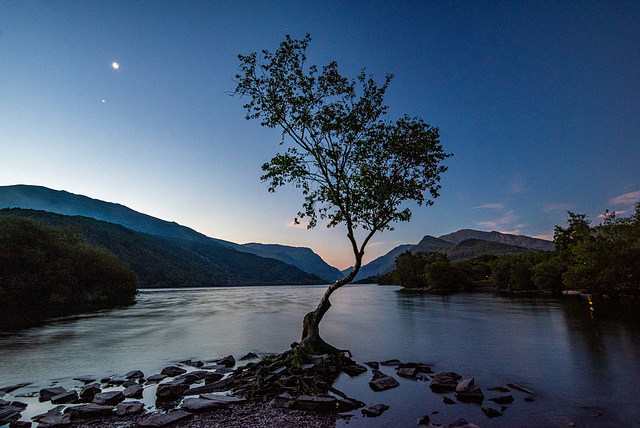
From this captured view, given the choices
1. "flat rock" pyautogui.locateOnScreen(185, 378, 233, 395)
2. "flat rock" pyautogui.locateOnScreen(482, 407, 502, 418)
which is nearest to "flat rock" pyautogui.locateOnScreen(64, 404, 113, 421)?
"flat rock" pyautogui.locateOnScreen(185, 378, 233, 395)

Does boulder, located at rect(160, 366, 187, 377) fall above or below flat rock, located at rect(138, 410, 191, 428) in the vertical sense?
below

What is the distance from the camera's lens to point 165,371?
18922 mm

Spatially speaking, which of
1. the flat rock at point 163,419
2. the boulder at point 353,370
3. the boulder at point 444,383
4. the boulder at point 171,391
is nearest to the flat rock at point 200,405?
the flat rock at point 163,419

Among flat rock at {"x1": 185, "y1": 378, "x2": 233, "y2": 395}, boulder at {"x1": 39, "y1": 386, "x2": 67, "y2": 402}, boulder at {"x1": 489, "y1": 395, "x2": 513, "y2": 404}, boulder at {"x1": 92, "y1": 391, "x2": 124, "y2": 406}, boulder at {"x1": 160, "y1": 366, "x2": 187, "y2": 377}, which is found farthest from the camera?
boulder at {"x1": 160, "y1": 366, "x2": 187, "y2": 377}

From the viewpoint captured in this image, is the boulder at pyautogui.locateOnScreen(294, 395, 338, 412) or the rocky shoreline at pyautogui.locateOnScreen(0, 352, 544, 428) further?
the boulder at pyautogui.locateOnScreen(294, 395, 338, 412)

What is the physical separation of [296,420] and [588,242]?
314 ft

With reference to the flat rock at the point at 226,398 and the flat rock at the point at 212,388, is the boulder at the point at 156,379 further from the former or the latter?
the flat rock at the point at 226,398

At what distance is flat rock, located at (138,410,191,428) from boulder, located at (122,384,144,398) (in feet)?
12.1

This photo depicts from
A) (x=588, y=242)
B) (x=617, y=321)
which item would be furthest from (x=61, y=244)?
(x=588, y=242)

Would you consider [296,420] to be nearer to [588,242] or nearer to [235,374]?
[235,374]

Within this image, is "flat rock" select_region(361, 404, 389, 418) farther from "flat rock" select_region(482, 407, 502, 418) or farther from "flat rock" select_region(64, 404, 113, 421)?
"flat rock" select_region(64, 404, 113, 421)

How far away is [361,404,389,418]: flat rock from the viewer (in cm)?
1234

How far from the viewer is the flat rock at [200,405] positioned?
12341mm

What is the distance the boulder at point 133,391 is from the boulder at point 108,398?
70cm
